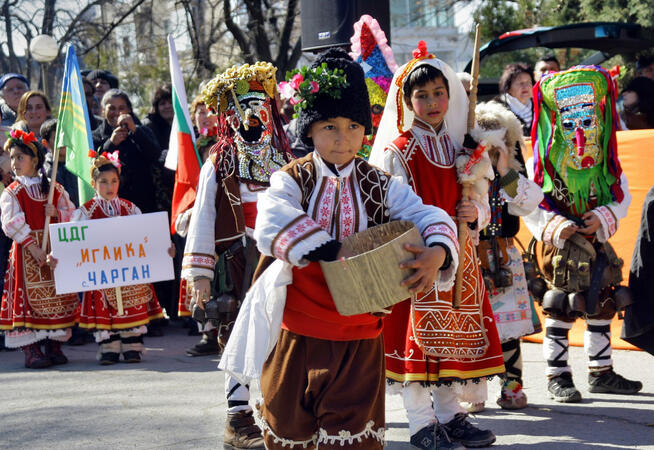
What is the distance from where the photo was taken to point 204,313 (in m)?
4.54

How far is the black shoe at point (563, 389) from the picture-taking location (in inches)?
209

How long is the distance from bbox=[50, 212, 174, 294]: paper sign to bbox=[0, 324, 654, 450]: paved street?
26.7 inches

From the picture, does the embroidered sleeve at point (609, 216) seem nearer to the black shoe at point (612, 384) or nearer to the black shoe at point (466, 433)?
the black shoe at point (612, 384)

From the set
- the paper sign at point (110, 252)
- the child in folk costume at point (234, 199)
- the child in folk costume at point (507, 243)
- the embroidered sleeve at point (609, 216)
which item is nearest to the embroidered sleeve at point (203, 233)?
the child in folk costume at point (234, 199)

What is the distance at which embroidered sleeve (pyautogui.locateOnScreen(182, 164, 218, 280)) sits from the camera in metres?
4.44

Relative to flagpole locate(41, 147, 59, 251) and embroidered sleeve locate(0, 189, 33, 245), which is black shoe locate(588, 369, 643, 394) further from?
embroidered sleeve locate(0, 189, 33, 245)

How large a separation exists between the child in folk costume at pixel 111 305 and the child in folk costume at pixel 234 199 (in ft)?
8.67

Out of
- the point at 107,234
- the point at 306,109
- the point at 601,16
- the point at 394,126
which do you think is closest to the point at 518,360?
the point at 394,126

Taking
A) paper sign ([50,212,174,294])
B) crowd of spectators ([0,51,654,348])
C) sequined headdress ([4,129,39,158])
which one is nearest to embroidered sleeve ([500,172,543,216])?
crowd of spectators ([0,51,654,348])

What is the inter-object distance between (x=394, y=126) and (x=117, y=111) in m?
4.69

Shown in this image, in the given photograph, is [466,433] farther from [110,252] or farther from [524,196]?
[110,252]

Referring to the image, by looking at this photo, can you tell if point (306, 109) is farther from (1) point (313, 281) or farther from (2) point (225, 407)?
(2) point (225, 407)

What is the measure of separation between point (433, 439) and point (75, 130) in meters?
4.36

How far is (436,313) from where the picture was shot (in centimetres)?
445
